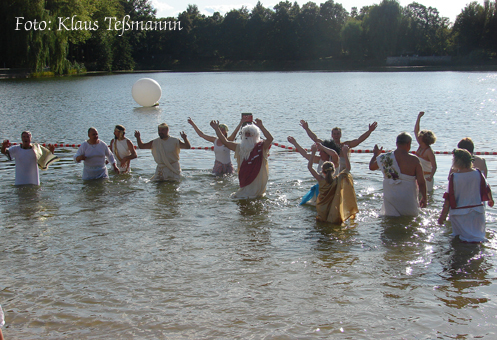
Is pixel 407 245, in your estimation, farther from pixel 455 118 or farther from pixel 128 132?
pixel 455 118

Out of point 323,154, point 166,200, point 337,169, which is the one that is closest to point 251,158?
point 323,154

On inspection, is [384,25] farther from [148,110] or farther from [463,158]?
[463,158]

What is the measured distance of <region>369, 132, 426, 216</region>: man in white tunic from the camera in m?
7.28

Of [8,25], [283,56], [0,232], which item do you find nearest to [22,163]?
[0,232]

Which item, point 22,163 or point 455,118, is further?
point 455,118

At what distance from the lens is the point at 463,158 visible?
627cm

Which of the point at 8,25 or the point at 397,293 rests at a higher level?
the point at 8,25

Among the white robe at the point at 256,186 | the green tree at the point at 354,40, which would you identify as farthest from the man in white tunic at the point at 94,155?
the green tree at the point at 354,40

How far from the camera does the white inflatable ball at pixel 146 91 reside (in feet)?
96.4

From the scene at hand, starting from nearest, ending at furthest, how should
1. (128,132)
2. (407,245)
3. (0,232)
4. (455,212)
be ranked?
(455,212) < (407,245) < (0,232) < (128,132)

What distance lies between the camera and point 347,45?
351ft

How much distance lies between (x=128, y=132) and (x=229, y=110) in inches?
382

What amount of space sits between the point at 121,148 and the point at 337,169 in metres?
5.79

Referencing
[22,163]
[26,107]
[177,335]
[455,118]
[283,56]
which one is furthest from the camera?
[283,56]
